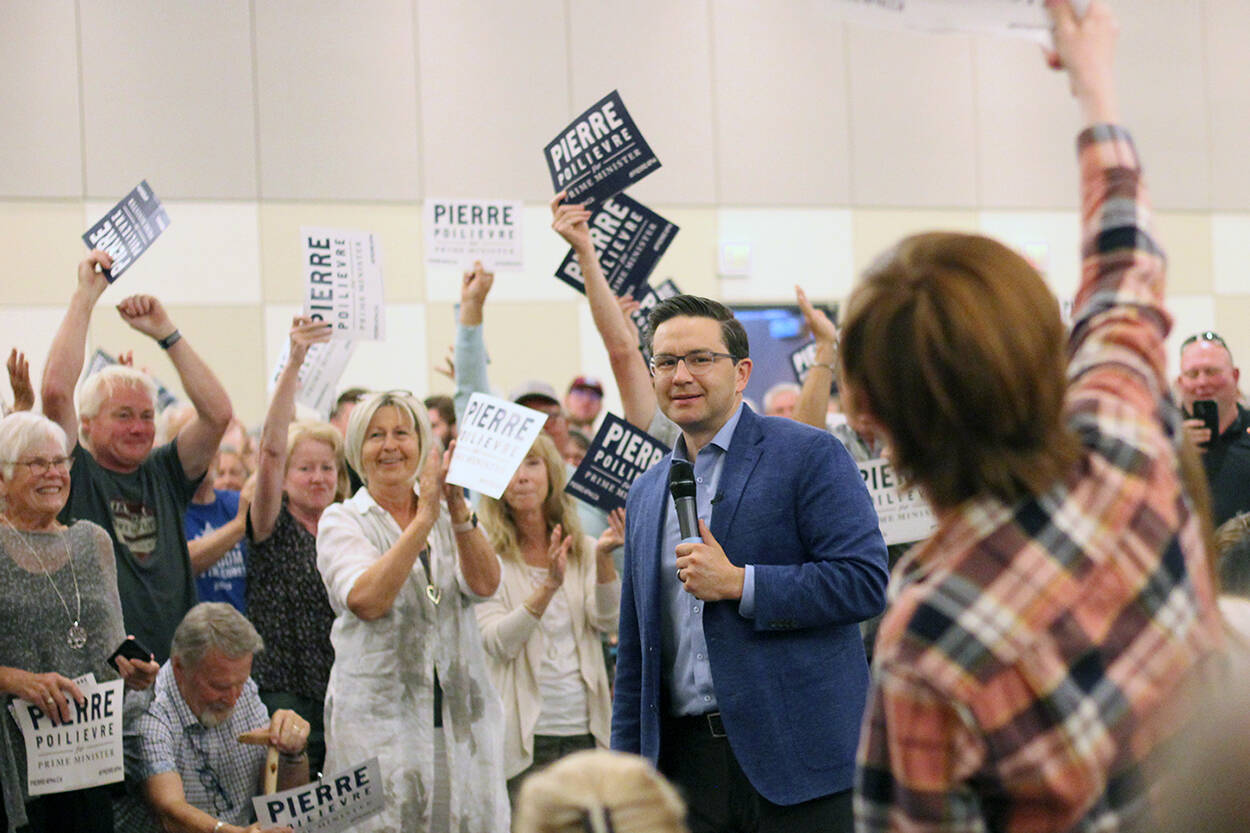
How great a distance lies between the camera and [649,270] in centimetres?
463

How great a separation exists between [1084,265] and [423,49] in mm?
8565

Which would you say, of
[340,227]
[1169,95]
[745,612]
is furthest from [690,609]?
[1169,95]

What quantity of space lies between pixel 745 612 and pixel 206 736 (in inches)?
67.6

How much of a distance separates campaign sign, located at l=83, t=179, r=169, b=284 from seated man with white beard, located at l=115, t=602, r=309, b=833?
4.81ft

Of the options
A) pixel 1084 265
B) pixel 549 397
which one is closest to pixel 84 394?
pixel 549 397

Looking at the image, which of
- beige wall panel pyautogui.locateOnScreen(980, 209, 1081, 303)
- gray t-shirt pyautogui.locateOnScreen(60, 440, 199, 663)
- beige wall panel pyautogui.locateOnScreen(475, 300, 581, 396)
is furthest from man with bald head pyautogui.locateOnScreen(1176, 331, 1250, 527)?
beige wall panel pyautogui.locateOnScreen(980, 209, 1081, 303)

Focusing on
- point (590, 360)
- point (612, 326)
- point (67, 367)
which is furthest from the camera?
point (590, 360)

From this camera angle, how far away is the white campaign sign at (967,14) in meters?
1.50

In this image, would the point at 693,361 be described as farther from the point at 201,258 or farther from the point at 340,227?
the point at 201,258

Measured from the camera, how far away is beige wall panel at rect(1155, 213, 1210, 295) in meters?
11.3

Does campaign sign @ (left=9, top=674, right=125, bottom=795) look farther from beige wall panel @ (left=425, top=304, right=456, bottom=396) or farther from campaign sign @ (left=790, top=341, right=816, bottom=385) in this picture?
beige wall panel @ (left=425, top=304, right=456, bottom=396)

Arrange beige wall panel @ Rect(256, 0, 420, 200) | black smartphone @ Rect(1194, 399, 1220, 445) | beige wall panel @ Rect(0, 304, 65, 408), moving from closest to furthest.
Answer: black smartphone @ Rect(1194, 399, 1220, 445), beige wall panel @ Rect(0, 304, 65, 408), beige wall panel @ Rect(256, 0, 420, 200)

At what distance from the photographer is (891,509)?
4207 mm

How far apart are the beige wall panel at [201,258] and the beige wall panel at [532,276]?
125 cm
